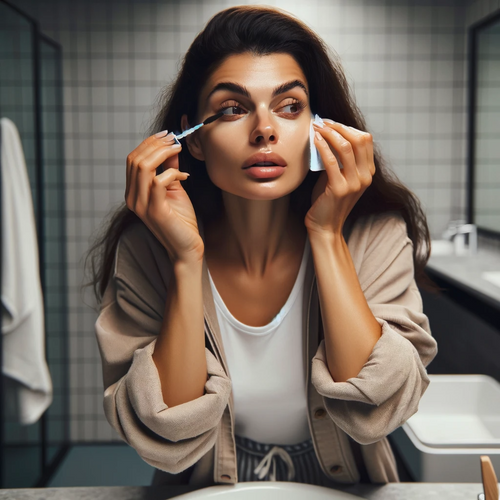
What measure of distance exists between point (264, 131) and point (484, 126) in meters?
1.99

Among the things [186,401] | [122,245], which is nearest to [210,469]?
[186,401]

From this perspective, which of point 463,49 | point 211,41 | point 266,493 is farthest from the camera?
point 463,49

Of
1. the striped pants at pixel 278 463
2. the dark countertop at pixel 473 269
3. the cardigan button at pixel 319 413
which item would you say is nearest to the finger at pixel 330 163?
the cardigan button at pixel 319 413

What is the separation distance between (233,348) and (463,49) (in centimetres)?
220

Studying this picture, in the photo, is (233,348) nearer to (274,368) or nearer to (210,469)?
(274,368)

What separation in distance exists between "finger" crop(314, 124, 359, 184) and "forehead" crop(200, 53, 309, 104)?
102 millimetres

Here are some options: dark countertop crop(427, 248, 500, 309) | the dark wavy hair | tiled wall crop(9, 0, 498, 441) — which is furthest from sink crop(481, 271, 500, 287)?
the dark wavy hair

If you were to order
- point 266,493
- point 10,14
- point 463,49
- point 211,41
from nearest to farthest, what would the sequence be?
point 266,493
point 211,41
point 10,14
point 463,49

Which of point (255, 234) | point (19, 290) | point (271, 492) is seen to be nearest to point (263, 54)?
point (255, 234)

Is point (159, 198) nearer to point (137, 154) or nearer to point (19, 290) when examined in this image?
point (137, 154)

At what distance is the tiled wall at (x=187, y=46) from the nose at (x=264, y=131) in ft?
5.96

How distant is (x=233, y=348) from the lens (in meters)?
0.83

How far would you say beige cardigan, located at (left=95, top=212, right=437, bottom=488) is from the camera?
2.12ft

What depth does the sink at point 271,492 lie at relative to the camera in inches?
24.9
